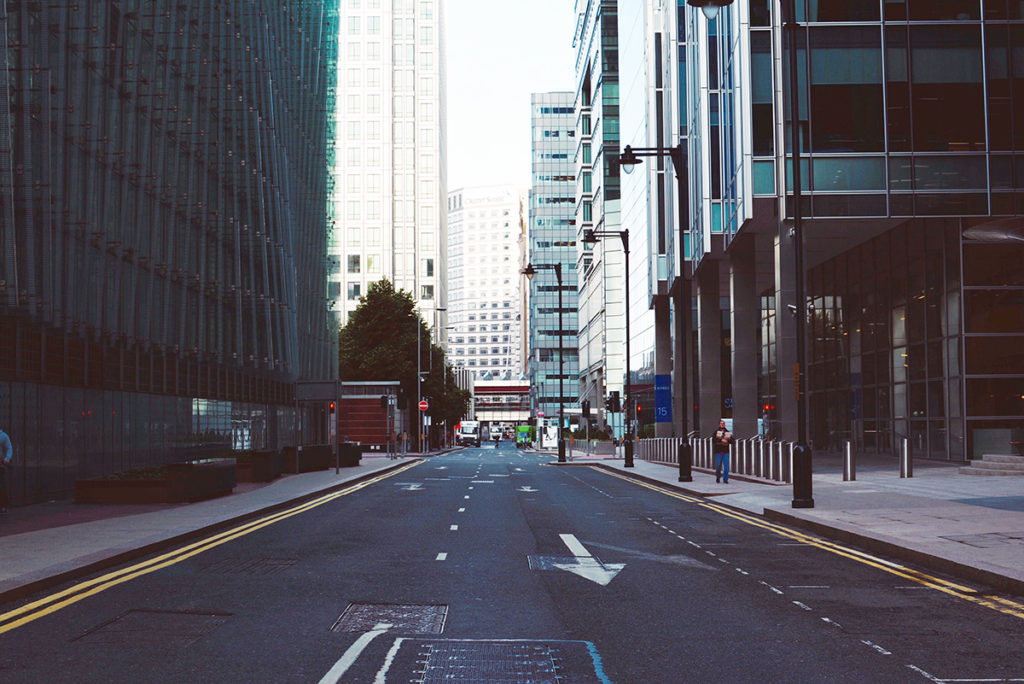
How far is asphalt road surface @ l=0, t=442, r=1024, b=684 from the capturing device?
7.44 meters

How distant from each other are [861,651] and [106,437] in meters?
24.5

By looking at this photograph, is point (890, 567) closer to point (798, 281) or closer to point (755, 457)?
point (798, 281)

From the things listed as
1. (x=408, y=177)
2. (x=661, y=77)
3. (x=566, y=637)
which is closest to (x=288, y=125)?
(x=661, y=77)

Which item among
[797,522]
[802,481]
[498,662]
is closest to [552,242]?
[802,481]

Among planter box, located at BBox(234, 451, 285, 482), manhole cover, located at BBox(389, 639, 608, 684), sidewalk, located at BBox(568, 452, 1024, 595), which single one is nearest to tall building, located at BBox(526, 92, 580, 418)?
planter box, located at BBox(234, 451, 285, 482)

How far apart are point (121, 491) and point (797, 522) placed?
44.3ft

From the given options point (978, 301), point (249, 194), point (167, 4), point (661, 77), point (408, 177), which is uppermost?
point (408, 177)

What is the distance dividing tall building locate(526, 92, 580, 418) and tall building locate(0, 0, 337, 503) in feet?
383

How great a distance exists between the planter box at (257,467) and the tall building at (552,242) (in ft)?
448

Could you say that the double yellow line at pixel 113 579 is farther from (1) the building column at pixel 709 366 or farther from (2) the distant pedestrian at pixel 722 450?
(1) the building column at pixel 709 366

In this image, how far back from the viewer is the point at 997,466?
3011cm

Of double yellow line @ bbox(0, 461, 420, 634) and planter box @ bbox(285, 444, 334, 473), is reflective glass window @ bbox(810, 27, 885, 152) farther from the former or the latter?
double yellow line @ bbox(0, 461, 420, 634)

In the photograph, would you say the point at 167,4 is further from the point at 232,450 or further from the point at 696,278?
the point at 696,278

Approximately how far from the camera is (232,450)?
142 feet
